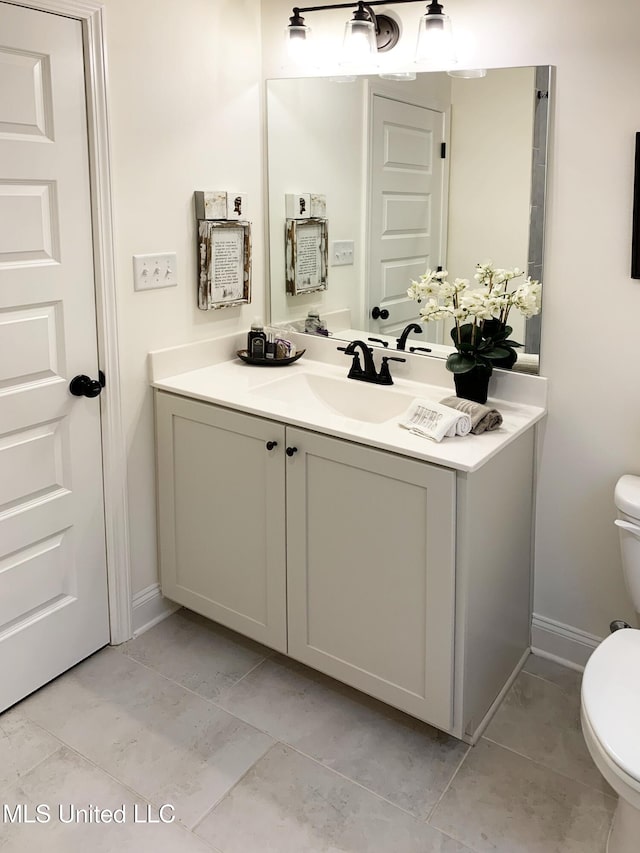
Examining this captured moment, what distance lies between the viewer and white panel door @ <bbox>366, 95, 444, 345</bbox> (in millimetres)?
2230

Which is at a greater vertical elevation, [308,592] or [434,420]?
[434,420]

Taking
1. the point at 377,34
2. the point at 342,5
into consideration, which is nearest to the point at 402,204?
the point at 377,34

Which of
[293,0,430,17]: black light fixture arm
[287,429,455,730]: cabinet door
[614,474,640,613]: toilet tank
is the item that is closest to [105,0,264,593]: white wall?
[293,0,430,17]: black light fixture arm

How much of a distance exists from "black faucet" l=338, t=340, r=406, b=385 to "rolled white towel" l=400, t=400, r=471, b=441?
0.40 metres

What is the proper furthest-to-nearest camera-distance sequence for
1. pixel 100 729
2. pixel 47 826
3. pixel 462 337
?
pixel 462 337 < pixel 100 729 < pixel 47 826

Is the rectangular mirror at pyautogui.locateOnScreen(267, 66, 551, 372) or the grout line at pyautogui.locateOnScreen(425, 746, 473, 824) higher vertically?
the rectangular mirror at pyautogui.locateOnScreen(267, 66, 551, 372)

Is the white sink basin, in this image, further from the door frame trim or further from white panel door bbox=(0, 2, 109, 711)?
white panel door bbox=(0, 2, 109, 711)

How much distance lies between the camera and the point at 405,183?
2297mm

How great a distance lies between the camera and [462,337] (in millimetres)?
2205

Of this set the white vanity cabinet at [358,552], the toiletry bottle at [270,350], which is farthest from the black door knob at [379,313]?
the white vanity cabinet at [358,552]

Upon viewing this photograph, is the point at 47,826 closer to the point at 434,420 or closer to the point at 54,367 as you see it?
the point at 54,367

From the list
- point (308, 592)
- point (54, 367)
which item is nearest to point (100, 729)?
point (308, 592)

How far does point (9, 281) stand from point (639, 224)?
63.6 inches

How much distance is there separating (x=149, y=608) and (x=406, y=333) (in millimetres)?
1262
